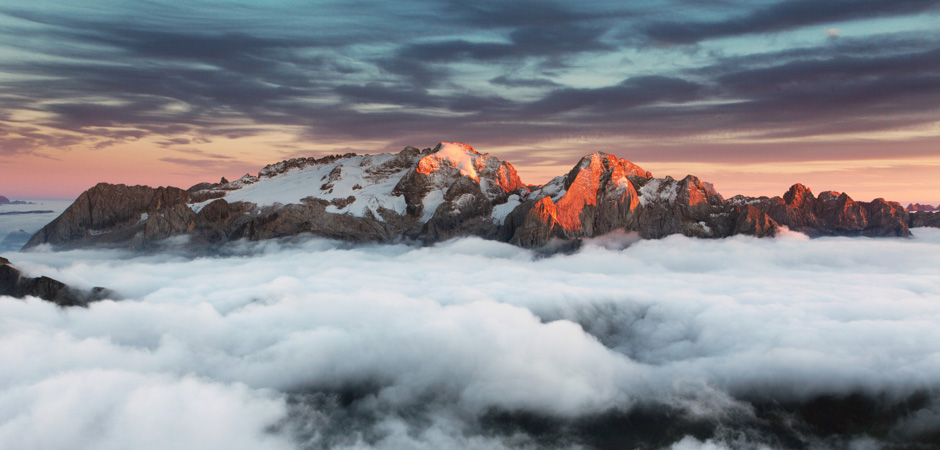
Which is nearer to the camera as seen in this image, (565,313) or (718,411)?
(718,411)

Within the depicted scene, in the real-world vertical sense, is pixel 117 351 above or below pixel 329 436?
above

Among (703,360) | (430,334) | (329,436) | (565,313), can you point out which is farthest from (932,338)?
(329,436)

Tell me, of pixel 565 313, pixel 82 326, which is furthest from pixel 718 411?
pixel 82 326

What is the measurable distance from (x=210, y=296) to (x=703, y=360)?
166 m

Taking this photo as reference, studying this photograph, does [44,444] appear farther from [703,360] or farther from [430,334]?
Result: [703,360]

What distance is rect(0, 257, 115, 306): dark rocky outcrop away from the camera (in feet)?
457

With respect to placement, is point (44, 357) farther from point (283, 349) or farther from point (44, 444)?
point (283, 349)

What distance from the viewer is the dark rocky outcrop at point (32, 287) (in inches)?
5487

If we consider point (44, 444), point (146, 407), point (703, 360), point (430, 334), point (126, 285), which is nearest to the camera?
point (44, 444)

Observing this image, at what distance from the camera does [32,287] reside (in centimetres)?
14112

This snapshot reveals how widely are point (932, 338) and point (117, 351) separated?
215862mm

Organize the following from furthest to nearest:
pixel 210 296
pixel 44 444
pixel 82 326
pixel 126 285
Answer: pixel 210 296
pixel 126 285
pixel 82 326
pixel 44 444

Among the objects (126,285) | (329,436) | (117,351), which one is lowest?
(329,436)

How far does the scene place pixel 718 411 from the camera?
124m
